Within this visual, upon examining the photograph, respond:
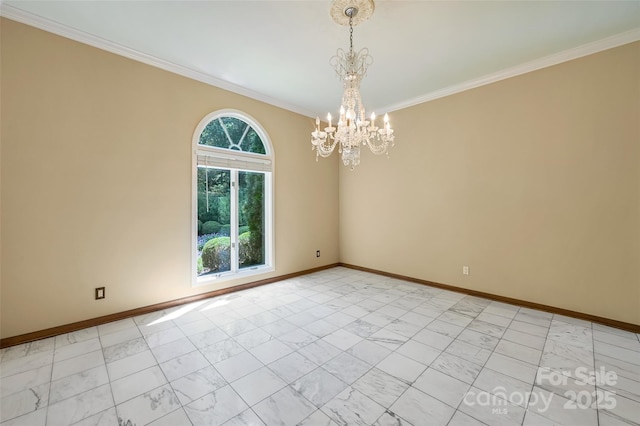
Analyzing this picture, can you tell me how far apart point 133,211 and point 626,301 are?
537cm

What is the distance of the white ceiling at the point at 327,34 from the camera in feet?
7.30

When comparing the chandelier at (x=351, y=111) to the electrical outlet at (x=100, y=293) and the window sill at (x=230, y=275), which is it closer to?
the window sill at (x=230, y=275)

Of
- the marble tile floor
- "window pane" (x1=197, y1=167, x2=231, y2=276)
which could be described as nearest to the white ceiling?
"window pane" (x1=197, y1=167, x2=231, y2=276)

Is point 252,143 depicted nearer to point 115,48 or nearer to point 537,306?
point 115,48

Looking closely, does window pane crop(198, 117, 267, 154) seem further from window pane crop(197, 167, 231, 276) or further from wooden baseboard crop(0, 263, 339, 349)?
wooden baseboard crop(0, 263, 339, 349)

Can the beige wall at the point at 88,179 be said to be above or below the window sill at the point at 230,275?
above

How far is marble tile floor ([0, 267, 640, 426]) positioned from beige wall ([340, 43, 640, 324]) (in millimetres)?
511

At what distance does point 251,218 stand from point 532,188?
3.90 metres

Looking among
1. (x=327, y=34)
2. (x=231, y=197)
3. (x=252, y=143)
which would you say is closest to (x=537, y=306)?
(x=327, y=34)

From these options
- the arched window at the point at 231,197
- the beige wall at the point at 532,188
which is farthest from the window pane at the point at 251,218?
the beige wall at the point at 532,188

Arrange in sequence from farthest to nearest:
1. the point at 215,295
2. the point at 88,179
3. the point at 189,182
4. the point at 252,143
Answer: the point at 252,143
the point at 215,295
the point at 189,182
the point at 88,179

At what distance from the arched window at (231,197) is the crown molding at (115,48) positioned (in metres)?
0.37

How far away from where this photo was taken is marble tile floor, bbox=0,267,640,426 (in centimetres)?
154

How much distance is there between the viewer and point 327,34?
8.28 ft
